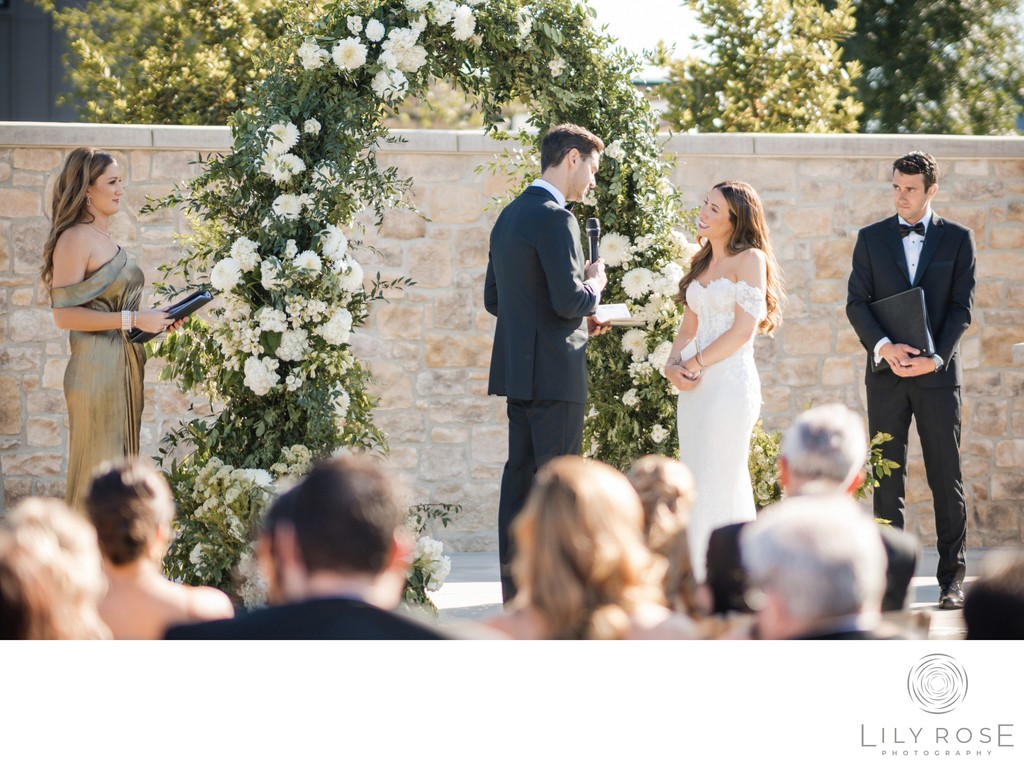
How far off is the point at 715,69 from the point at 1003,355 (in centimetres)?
294

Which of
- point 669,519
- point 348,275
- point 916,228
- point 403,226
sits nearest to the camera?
point 669,519

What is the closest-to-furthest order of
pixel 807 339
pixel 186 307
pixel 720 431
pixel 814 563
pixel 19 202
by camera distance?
pixel 814 563, pixel 186 307, pixel 720 431, pixel 19 202, pixel 807 339

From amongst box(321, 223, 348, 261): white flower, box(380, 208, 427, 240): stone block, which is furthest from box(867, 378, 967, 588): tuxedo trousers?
box(380, 208, 427, 240): stone block

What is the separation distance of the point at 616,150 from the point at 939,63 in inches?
369

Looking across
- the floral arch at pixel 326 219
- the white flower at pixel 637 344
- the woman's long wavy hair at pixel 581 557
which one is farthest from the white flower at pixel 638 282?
the woman's long wavy hair at pixel 581 557

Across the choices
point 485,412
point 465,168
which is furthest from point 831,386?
point 465,168

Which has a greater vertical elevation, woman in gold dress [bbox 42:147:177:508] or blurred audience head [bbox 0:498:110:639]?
woman in gold dress [bbox 42:147:177:508]

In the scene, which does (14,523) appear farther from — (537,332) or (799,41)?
(799,41)

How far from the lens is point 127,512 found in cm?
256

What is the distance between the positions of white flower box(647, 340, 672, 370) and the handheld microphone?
49cm

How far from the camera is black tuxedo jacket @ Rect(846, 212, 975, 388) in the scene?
17.3 ft

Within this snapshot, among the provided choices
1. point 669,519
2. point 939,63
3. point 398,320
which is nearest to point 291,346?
point 669,519

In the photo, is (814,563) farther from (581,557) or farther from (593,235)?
(593,235)

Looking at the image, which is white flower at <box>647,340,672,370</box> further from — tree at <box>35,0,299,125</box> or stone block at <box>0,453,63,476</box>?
tree at <box>35,0,299,125</box>
